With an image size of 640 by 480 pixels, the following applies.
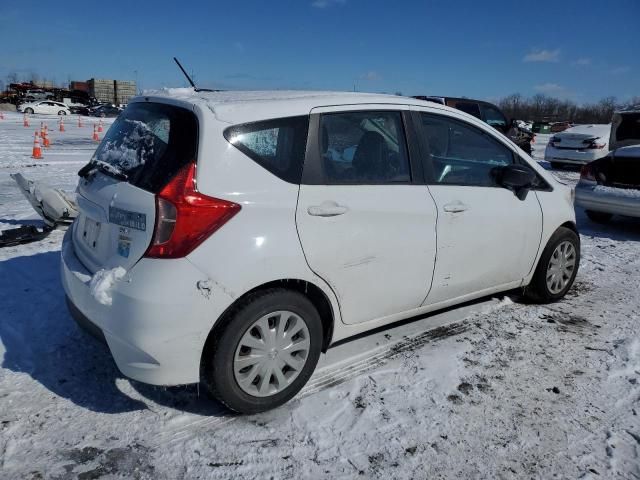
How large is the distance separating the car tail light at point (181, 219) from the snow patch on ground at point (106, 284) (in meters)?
0.20

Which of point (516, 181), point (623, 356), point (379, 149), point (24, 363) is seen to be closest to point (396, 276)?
point (379, 149)

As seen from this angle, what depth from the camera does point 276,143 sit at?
2.80 metres

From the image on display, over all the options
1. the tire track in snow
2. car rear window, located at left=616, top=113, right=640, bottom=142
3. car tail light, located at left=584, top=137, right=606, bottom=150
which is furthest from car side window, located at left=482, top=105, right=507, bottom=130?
the tire track in snow

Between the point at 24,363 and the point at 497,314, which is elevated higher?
the point at 497,314

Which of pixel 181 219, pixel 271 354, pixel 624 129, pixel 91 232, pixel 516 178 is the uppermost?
pixel 624 129

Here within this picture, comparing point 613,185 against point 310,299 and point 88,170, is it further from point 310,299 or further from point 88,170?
point 88,170

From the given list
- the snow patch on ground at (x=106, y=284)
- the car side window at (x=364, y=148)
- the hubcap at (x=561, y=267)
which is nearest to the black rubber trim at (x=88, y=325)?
the snow patch on ground at (x=106, y=284)

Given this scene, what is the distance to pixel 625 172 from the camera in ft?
24.4

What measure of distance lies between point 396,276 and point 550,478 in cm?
137

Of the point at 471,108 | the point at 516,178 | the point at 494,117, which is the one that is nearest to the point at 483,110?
the point at 471,108

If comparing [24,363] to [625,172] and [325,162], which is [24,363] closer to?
[325,162]

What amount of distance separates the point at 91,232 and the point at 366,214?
1615mm

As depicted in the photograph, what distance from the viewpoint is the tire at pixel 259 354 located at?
2.63 m

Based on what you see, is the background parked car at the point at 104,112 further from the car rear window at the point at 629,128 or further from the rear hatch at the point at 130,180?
the rear hatch at the point at 130,180
